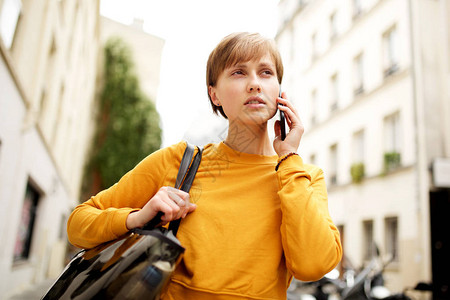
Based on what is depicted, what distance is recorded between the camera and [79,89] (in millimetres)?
16594

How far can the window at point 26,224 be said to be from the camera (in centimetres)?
1005

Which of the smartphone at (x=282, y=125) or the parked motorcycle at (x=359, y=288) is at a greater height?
the smartphone at (x=282, y=125)

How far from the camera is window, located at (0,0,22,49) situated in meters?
6.18

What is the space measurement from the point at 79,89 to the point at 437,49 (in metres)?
13.0

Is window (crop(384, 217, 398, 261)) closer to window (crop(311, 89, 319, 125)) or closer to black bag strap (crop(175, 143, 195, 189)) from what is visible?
window (crop(311, 89, 319, 125))

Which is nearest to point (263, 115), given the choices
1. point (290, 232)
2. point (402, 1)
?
point (290, 232)

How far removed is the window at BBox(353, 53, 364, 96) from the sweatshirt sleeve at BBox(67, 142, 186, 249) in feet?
53.3

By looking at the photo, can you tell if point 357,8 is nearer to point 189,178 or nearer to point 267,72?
point 267,72

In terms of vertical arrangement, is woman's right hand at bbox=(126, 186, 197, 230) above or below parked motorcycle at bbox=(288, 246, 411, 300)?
above

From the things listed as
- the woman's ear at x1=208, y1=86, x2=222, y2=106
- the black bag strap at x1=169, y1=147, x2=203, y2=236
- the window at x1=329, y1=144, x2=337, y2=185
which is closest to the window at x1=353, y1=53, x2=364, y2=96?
the window at x1=329, y1=144, x2=337, y2=185

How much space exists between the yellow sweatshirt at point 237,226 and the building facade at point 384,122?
31.4 feet

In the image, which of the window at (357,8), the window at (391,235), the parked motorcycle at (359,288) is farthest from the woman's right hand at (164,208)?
the window at (357,8)

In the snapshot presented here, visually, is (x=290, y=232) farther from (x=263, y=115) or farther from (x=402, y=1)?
(x=402, y=1)

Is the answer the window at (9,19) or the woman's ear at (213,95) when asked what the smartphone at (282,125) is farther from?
the window at (9,19)
